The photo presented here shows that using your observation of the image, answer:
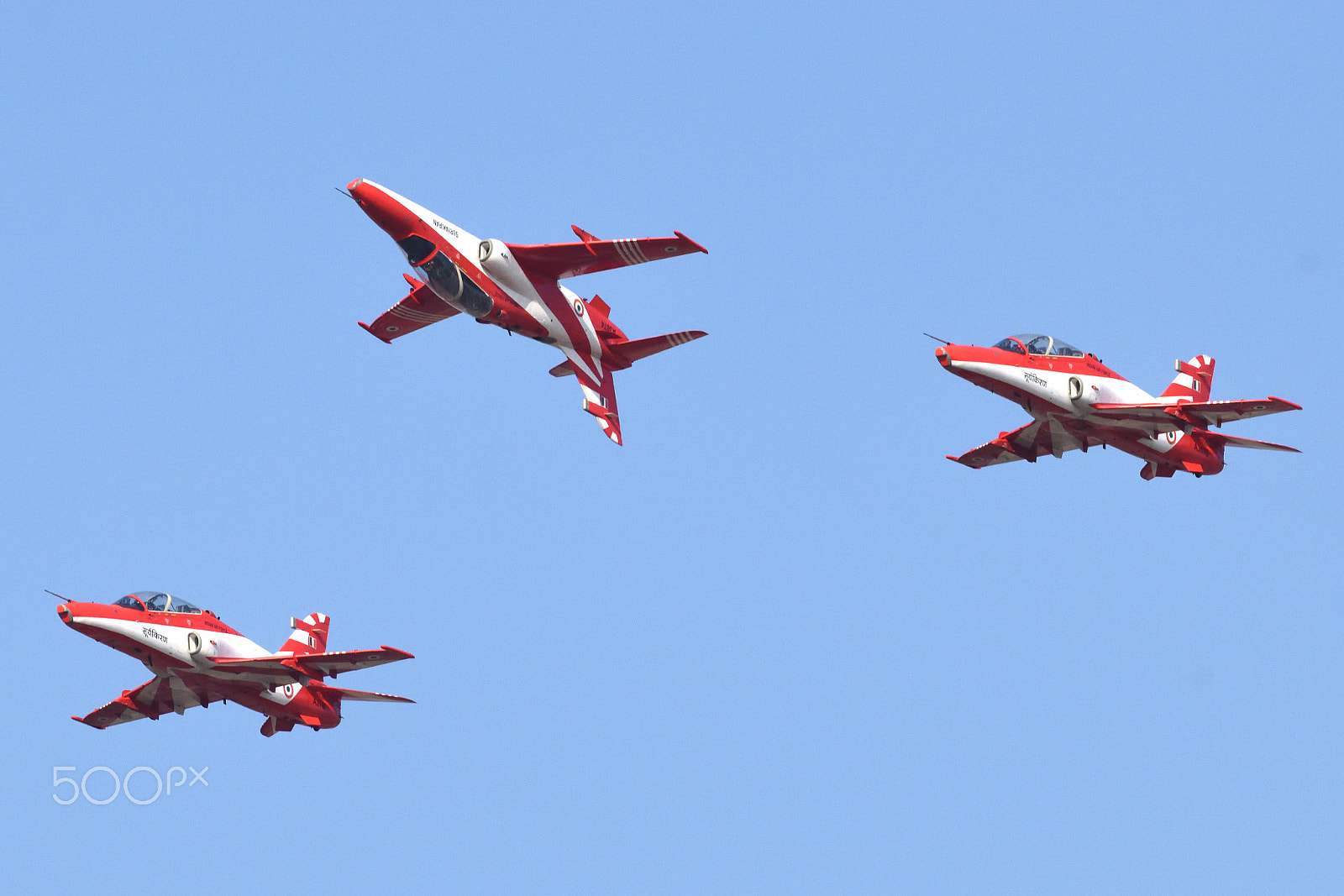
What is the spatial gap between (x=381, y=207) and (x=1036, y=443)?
21.2 metres

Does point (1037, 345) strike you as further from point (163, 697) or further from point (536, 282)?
point (163, 697)

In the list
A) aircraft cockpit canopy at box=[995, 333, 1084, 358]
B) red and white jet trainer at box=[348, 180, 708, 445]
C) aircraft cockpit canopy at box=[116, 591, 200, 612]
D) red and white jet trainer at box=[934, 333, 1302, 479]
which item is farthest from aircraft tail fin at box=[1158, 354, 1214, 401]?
aircraft cockpit canopy at box=[116, 591, 200, 612]

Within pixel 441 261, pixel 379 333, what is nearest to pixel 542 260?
pixel 441 261

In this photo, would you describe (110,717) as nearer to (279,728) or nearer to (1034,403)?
(279,728)

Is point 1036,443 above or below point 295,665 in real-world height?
above

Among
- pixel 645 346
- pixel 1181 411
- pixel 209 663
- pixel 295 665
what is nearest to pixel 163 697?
pixel 209 663

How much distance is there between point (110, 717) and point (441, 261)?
19.3 m

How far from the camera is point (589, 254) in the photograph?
6481 cm

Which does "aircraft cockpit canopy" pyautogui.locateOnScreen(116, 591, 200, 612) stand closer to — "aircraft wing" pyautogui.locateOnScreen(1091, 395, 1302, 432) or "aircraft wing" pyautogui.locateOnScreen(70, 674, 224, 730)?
"aircraft wing" pyautogui.locateOnScreen(70, 674, 224, 730)

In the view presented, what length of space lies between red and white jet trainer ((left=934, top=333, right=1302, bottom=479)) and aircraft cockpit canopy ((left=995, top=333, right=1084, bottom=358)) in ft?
0.08

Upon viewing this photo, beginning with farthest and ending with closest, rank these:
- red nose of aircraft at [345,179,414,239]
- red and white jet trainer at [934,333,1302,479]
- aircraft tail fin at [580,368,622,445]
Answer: aircraft tail fin at [580,368,622,445], red nose of aircraft at [345,179,414,239], red and white jet trainer at [934,333,1302,479]

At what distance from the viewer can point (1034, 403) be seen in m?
62.2

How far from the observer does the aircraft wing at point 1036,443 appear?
64.2 m

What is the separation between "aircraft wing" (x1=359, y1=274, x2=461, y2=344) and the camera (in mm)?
69688
